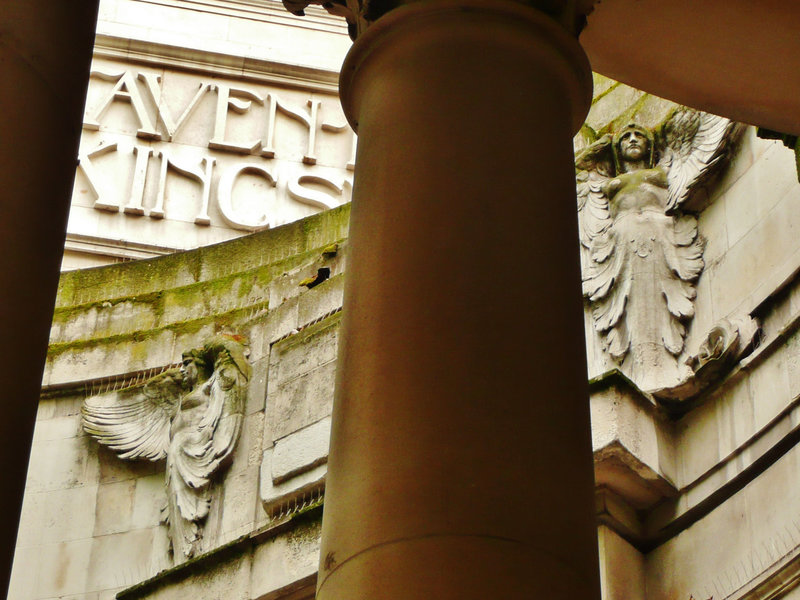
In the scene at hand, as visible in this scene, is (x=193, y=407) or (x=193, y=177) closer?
(x=193, y=407)

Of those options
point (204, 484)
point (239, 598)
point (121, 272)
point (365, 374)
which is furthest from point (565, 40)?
point (121, 272)

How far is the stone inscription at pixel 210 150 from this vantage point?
2989 cm

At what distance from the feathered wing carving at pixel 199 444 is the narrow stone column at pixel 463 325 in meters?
10.1

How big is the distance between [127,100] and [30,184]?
2421 centimetres

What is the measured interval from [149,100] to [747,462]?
19.2 meters

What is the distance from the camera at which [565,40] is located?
8414 mm

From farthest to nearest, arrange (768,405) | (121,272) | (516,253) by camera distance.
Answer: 1. (121,272)
2. (768,405)
3. (516,253)

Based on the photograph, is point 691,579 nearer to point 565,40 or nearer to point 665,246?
point 665,246

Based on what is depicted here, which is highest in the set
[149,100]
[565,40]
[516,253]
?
[149,100]

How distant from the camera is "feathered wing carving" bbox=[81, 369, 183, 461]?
19.3m

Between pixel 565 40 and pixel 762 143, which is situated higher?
pixel 762 143

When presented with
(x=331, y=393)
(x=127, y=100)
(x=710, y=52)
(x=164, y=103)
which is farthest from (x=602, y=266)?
(x=127, y=100)

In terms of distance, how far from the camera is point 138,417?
19.6 m

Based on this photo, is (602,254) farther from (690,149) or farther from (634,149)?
(690,149)
